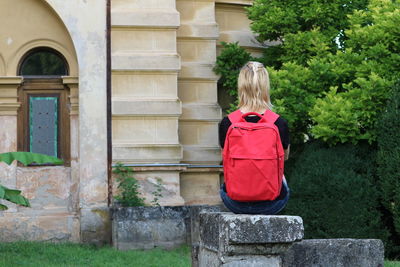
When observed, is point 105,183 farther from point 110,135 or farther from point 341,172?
point 341,172

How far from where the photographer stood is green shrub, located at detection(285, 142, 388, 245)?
12.9 m

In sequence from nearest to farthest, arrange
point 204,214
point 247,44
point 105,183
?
point 204,214 → point 105,183 → point 247,44

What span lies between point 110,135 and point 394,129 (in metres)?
4.74

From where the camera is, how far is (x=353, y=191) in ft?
42.6

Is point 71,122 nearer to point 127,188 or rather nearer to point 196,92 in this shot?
point 127,188

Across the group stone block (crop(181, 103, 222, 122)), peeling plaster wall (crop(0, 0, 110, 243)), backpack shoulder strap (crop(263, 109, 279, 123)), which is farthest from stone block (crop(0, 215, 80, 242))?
backpack shoulder strap (crop(263, 109, 279, 123))

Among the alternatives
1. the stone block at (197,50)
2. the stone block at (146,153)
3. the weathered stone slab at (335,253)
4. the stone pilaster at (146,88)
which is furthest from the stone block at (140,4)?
the weathered stone slab at (335,253)

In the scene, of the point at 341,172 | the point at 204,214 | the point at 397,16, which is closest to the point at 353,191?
the point at 341,172

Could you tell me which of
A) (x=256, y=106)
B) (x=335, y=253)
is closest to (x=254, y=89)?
(x=256, y=106)

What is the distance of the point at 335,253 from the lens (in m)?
8.03

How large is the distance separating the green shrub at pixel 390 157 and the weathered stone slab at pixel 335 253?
15.0 feet

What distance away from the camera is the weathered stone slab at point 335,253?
7801 millimetres

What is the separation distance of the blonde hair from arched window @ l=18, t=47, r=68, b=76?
27.9ft

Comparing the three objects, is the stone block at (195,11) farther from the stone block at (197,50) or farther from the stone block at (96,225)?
the stone block at (96,225)
